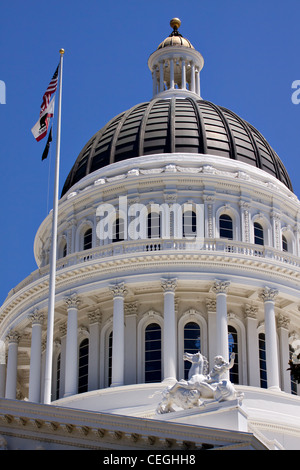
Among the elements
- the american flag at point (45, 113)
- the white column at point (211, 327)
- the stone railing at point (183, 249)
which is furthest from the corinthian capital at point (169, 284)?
the american flag at point (45, 113)

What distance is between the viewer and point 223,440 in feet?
114

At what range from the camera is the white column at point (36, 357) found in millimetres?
59000

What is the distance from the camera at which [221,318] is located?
56.5 m

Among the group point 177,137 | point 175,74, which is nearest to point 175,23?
point 175,74

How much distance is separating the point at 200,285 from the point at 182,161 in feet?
26.1

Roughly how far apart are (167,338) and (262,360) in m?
5.39

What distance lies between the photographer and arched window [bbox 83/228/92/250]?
6336cm

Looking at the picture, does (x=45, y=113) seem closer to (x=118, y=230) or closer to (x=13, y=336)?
(x=118, y=230)

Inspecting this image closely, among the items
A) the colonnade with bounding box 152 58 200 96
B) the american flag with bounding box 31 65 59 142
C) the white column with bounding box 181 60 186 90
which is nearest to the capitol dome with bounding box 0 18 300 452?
the white column with bounding box 181 60 186 90

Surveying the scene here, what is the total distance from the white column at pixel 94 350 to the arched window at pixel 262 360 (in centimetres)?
737

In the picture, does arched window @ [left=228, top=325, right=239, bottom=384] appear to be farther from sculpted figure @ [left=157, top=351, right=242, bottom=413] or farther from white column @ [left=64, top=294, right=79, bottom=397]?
sculpted figure @ [left=157, top=351, right=242, bottom=413]

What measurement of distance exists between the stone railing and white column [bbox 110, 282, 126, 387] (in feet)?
5.77

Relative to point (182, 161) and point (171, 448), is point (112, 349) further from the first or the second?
point (171, 448)

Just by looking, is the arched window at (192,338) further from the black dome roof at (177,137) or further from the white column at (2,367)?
the black dome roof at (177,137)
